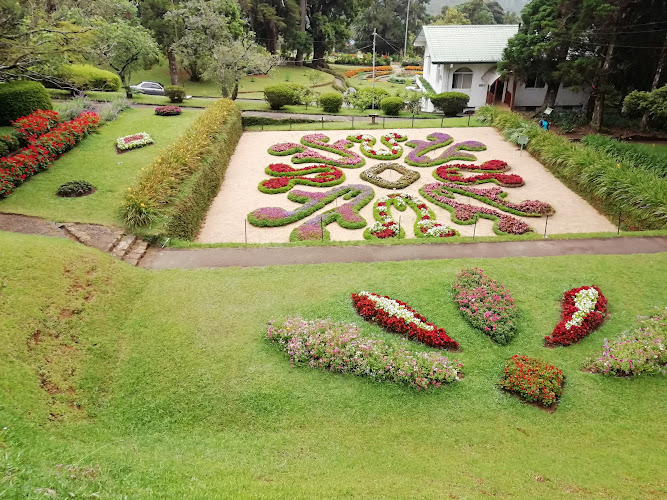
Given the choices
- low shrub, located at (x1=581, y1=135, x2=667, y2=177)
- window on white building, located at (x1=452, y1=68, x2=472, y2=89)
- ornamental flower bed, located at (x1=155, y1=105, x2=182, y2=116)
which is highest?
window on white building, located at (x1=452, y1=68, x2=472, y2=89)

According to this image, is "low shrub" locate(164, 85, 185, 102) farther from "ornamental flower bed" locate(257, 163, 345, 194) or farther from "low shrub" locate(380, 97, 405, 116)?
"ornamental flower bed" locate(257, 163, 345, 194)

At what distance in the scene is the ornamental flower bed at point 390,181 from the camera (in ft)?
66.2

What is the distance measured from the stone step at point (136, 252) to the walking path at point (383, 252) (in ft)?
0.54

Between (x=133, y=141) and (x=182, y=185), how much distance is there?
653 centimetres

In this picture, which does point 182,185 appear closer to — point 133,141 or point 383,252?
point 133,141

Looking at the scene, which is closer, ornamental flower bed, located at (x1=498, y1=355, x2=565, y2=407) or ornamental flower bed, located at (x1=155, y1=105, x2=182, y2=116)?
ornamental flower bed, located at (x1=498, y1=355, x2=565, y2=407)

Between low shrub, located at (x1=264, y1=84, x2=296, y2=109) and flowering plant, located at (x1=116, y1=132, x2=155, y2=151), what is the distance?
1291 centimetres

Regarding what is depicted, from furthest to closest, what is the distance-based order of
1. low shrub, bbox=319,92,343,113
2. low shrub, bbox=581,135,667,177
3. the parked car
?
the parked car, low shrub, bbox=319,92,343,113, low shrub, bbox=581,135,667,177

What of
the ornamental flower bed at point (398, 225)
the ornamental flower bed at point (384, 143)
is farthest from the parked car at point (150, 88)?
the ornamental flower bed at point (398, 225)

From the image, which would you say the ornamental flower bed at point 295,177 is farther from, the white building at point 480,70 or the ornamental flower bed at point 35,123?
the white building at point 480,70

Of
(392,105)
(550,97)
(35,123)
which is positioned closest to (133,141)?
(35,123)

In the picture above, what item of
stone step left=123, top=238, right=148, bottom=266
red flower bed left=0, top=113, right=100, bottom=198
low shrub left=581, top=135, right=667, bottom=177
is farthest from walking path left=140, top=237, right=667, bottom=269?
low shrub left=581, top=135, right=667, bottom=177

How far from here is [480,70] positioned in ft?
120

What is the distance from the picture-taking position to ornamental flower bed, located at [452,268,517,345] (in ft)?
34.1
